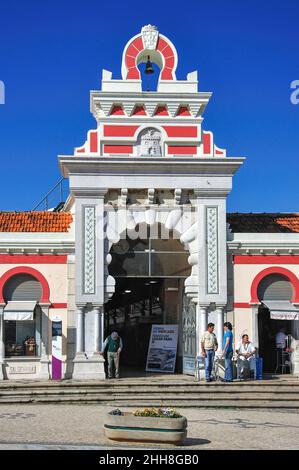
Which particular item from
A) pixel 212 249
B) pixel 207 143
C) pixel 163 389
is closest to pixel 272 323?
pixel 212 249

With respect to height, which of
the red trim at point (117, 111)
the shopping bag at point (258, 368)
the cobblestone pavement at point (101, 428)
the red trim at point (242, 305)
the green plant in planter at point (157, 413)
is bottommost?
the cobblestone pavement at point (101, 428)

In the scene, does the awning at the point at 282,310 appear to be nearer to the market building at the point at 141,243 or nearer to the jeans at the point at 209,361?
the market building at the point at 141,243

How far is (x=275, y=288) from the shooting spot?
2348 centimetres

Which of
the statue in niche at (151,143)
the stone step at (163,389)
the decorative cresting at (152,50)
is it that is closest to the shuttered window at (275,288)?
the stone step at (163,389)

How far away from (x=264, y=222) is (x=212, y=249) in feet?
10.3

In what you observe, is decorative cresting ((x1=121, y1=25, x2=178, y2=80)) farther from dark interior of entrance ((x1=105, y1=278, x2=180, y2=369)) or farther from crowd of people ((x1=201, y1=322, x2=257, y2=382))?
crowd of people ((x1=201, y1=322, x2=257, y2=382))

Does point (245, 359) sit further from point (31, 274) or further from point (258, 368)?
point (31, 274)

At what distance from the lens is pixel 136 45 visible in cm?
2369

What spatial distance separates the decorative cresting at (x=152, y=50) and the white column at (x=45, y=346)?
741 cm

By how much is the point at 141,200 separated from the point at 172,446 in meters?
11.3

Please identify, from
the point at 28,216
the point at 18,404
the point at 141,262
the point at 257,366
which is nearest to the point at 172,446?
the point at 18,404

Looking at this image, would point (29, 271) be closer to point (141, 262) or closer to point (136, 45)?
point (141, 262)

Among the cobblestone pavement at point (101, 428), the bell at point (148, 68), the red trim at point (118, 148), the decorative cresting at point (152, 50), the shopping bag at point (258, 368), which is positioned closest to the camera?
the cobblestone pavement at point (101, 428)

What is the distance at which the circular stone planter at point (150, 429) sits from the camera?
12.6 m
